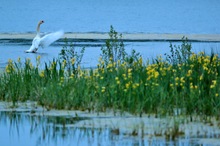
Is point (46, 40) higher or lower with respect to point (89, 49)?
higher

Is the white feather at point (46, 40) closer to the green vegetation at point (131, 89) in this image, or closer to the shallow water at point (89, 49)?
the shallow water at point (89, 49)

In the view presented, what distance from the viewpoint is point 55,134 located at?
34.4ft

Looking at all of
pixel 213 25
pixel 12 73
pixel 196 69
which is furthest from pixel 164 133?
pixel 213 25

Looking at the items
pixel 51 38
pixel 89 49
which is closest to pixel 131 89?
pixel 51 38

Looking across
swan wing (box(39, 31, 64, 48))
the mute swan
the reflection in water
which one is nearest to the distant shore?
the mute swan

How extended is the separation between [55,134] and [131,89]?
1415 mm

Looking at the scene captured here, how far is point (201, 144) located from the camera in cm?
958

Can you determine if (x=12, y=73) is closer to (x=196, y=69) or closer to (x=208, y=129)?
(x=196, y=69)

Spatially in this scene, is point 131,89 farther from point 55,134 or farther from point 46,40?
point 46,40

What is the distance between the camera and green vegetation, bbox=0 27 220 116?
11.1 m

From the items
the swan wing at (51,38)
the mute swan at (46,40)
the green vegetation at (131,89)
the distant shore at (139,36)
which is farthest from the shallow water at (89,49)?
the green vegetation at (131,89)

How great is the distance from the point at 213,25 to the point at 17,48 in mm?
15366

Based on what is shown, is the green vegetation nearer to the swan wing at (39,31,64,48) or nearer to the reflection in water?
the reflection in water

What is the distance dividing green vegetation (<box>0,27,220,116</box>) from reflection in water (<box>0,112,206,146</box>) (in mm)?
479
